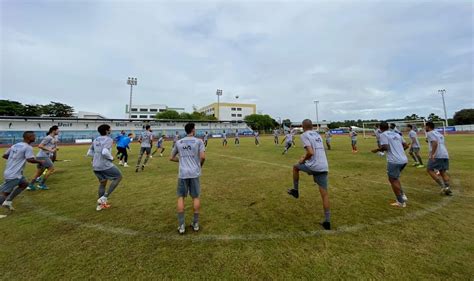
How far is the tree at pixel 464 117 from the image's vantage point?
69.4 m

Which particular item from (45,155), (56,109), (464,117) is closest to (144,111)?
(56,109)

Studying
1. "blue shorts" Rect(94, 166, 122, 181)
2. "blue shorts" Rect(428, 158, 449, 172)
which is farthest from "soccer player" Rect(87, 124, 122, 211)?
"blue shorts" Rect(428, 158, 449, 172)

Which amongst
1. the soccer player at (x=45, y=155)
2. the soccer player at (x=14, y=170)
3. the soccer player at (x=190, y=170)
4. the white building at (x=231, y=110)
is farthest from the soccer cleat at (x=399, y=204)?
the white building at (x=231, y=110)

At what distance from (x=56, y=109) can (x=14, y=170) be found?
8280 centimetres

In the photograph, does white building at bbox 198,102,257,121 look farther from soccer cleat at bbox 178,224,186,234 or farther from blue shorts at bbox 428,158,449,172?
soccer cleat at bbox 178,224,186,234

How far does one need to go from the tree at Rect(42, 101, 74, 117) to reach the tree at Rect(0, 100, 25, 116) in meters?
5.70

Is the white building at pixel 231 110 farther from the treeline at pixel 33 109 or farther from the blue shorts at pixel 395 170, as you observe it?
the blue shorts at pixel 395 170

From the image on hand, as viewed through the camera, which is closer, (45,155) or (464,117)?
(45,155)

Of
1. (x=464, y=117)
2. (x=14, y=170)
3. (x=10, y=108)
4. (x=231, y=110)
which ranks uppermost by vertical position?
(x=231, y=110)

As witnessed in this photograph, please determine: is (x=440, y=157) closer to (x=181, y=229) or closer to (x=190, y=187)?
(x=190, y=187)

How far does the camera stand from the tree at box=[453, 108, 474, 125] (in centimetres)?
6944

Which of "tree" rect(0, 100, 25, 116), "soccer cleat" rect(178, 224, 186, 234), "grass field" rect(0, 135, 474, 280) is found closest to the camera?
"grass field" rect(0, 135, 474, 280)

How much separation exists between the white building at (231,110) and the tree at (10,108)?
6959cm

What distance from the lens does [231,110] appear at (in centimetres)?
11056
